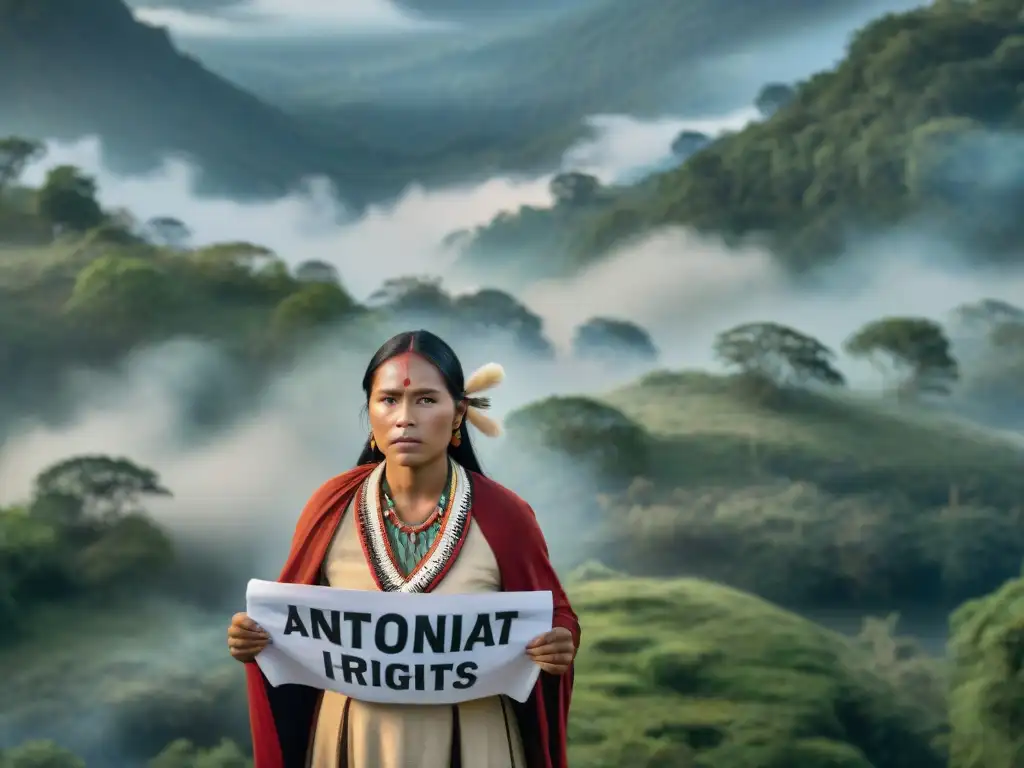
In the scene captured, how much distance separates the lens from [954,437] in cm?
596


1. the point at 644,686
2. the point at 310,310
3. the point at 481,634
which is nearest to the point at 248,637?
the point at 481,634

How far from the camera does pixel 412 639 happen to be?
2.25 meters

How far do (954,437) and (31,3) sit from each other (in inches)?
180

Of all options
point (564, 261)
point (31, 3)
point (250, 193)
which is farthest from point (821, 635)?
point (31, 3)

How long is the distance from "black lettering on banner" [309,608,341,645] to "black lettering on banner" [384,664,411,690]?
0.10 m

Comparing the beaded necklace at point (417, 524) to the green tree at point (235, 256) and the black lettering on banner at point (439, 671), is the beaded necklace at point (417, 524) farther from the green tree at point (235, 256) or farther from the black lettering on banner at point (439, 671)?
the green tree at point (235, 256)

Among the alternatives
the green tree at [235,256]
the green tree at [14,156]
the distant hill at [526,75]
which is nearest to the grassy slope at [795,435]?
the distant hill at [526,75]

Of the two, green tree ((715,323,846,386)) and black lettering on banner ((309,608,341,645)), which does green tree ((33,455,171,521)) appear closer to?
green tree ((715,323,846,386))

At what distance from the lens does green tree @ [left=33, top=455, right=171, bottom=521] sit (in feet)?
18.6

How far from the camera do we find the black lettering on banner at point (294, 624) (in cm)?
230

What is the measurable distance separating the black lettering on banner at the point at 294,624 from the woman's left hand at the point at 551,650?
1.23 feet

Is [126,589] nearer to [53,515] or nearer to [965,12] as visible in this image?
[53,515]

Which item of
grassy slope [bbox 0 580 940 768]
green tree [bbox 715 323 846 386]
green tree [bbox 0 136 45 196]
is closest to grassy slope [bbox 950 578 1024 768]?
grassy slope [bbox 0 580 940 768]

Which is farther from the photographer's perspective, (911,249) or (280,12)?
(280,12)
